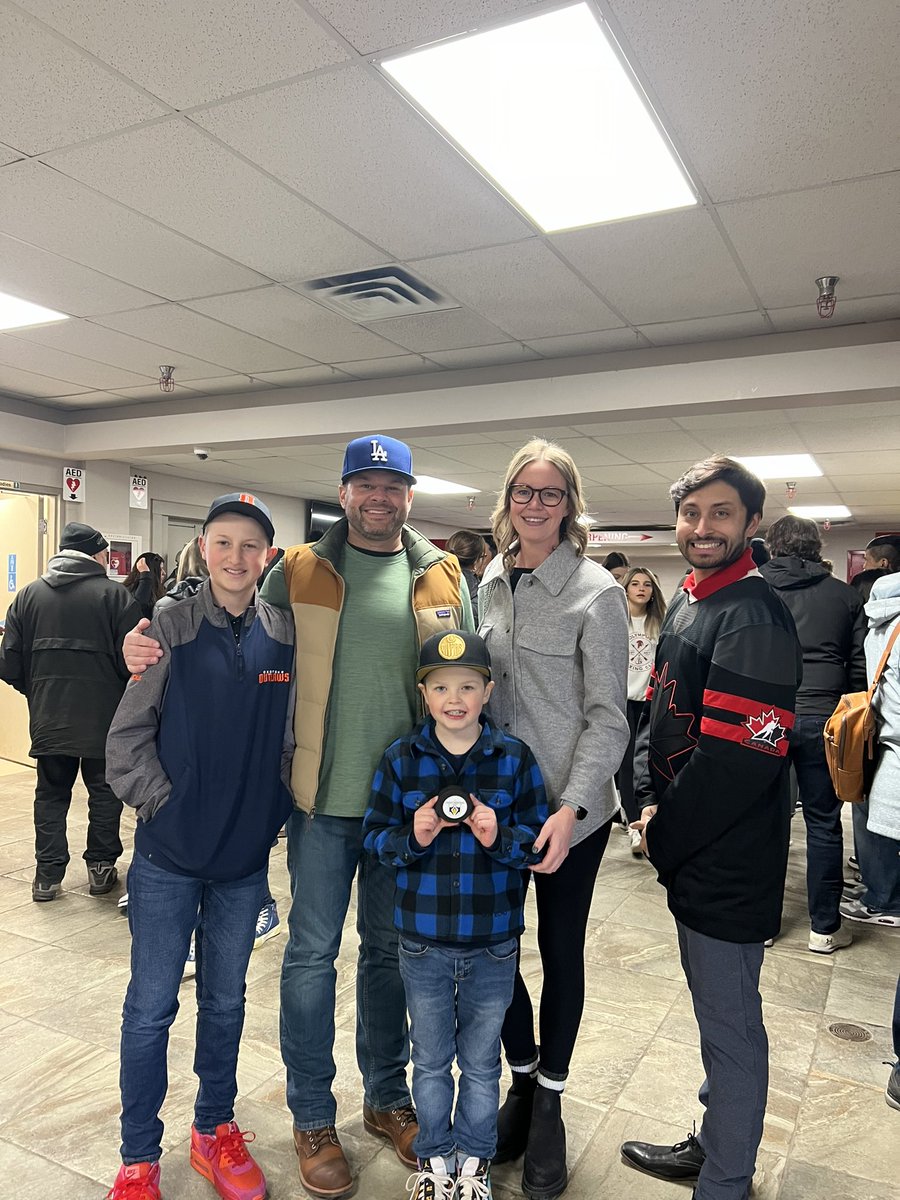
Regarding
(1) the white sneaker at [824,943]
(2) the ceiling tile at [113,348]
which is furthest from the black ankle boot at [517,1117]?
(2) the ceiling tile at [113,348]

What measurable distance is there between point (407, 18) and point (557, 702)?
1.71 meters

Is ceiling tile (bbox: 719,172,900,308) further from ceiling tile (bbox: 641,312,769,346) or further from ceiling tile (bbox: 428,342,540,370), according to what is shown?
ceiling tile (bbox: 428,342,540,370)

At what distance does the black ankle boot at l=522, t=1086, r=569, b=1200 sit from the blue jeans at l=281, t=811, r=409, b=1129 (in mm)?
397

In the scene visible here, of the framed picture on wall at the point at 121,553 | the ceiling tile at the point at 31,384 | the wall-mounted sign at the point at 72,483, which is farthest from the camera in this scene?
the framed picture on wall at the point at 121,553

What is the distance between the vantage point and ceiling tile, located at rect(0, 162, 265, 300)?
116 inches

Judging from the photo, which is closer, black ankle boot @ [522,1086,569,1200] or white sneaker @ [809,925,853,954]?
black ankle boot @ [522,1086,569,1200]

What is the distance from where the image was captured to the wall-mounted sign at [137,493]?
7617mm

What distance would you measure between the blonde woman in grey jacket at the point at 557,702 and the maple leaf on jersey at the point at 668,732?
2.9 inches

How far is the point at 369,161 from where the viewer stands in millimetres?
2695

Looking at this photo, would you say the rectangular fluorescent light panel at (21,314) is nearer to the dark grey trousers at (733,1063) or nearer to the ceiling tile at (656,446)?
the ceiling tile at (656,446)

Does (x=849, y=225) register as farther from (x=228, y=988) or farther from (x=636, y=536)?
(x=636, y=536)

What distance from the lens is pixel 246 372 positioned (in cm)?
545

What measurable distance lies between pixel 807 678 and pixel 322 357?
334 cm

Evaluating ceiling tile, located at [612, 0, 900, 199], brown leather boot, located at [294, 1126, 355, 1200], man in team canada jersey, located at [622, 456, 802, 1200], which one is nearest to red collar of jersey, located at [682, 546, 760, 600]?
man in team canada jersey, located at [622, 456, 802, 1200]
